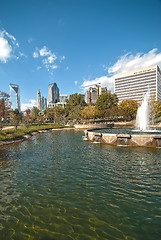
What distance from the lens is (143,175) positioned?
29.4 feet

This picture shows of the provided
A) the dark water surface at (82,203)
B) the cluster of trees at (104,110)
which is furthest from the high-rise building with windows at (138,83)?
the dark water surface at (82,203)

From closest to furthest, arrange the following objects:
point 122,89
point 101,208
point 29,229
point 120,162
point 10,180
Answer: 1. point 29,229
2. point 101,208
3. point 10,180
4. point 120,162
5. point 122,89

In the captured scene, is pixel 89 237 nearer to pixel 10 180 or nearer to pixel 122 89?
pixel 10 180

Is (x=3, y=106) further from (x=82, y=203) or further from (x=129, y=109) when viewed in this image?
(x=129, y=109)

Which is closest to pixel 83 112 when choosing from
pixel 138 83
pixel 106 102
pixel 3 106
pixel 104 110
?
pixel 104 110

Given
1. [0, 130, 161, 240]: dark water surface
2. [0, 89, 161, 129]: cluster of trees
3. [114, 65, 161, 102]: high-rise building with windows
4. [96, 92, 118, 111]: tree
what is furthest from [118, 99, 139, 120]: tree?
[114, 65, 161, 102]: high-rise building with windows

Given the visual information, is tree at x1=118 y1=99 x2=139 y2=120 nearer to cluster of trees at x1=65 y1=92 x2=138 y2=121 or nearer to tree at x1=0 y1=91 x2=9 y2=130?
cluster of trees at x1=65 y1=92 x2=138 y2=121

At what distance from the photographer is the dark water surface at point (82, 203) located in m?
4.73

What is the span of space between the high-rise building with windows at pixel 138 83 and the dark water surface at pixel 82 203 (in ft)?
503

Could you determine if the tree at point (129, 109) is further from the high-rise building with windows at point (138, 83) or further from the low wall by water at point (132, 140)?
the high-rise building with windows at point (138, 83)

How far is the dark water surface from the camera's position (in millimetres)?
4734

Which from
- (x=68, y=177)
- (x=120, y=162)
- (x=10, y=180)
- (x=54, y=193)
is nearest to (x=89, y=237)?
(x=54, y=193)

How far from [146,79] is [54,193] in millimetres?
172141

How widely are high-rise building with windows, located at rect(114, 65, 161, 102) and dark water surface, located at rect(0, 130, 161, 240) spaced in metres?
153
